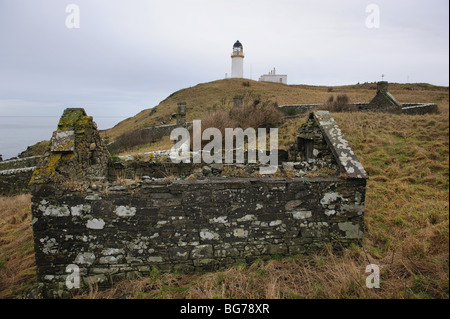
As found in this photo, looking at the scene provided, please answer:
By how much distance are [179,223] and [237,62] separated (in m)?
67.7

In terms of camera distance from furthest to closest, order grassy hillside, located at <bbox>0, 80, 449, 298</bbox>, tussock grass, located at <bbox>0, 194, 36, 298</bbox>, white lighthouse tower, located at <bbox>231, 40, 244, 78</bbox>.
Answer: white lighthouse tower, located at <bbox>231, 40, 244, 78</bbox>, tussock grass, located at <bbox>0, 194, 36, 298</bbox>, grassy hillside, located at <bbox>0, 80, 449, 298</bbox>

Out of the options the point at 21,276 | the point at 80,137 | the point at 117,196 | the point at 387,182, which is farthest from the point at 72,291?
the point at 387,182

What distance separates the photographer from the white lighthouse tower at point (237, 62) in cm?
6644

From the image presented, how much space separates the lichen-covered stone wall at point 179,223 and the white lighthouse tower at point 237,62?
217ft

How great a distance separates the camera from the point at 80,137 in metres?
4.57

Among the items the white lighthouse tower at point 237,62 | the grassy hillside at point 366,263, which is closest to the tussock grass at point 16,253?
the grassy hillside at point 366,263

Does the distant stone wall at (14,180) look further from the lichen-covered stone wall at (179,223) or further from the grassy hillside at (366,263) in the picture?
the lichen-covered stone wall at (179,223)

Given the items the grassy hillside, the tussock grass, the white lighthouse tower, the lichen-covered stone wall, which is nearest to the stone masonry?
the lichen-covered stone wall

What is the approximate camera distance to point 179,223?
407 centimetres

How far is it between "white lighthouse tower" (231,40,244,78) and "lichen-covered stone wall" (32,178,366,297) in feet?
217

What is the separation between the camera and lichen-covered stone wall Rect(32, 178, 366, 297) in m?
3.95

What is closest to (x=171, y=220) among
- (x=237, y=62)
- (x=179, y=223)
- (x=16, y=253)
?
(x=179, y=223)

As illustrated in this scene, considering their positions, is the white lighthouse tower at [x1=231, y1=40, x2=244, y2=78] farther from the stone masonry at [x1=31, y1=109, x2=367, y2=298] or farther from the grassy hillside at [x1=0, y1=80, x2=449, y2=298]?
the stone masonry at [x1=31, y1=109, x2=367, y2=298]

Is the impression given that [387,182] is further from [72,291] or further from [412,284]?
[72,291]
